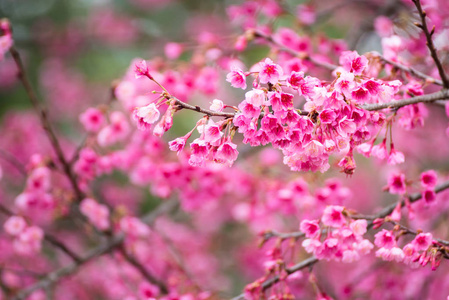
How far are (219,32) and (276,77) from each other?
15.0 feet

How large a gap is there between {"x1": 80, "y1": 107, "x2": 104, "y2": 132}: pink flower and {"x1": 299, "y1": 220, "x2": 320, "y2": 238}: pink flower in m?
1.33

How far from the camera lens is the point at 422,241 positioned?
1.37 meters

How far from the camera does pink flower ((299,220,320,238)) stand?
59.0 inches

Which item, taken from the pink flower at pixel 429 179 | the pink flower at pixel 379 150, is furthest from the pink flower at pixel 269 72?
the pink flower at pixel 429 179

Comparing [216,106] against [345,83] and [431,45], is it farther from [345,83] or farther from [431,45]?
[431,45]

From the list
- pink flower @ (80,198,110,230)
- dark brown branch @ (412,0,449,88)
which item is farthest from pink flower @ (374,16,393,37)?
pink flower @ (80,198,110,230)

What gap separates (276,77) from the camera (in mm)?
1237

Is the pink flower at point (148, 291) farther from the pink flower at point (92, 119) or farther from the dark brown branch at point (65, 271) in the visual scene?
the pink flower at point (92, 119)

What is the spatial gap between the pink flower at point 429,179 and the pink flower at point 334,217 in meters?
0.36

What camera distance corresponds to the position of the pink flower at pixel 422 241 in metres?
1.36

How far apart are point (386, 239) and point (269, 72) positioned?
69 centimetres

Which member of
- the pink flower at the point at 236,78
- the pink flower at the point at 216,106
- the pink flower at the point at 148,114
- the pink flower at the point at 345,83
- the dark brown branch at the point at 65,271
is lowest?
the dark brown branch at the point at 65,271

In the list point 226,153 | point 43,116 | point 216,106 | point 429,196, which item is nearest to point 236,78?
point 216,106

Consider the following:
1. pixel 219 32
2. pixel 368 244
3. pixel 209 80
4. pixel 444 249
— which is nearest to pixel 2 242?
pixel 209 80
